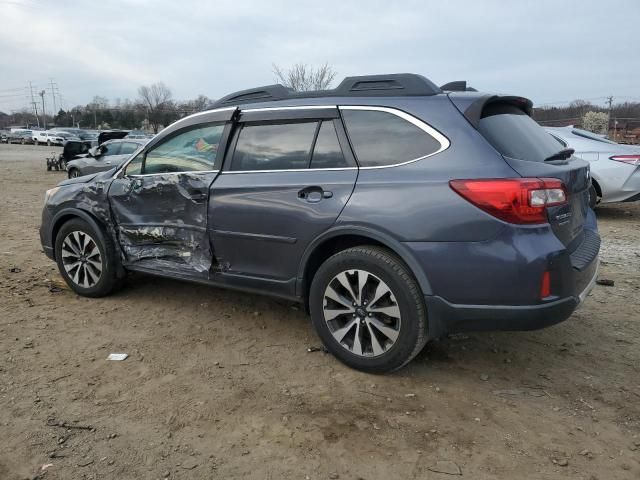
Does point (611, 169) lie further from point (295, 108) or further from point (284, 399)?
point (284, 399)

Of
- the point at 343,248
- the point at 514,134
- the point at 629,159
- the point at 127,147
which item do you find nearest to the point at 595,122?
the point at 629,159

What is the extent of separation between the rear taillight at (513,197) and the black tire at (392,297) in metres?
0.61

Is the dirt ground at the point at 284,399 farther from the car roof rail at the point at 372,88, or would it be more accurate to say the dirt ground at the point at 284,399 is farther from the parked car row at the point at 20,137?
the parked car row at the point at 20,137

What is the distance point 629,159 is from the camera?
8336 mm

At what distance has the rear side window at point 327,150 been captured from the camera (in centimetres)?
347

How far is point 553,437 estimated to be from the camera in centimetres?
276

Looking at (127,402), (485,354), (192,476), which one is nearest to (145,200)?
(127,402)

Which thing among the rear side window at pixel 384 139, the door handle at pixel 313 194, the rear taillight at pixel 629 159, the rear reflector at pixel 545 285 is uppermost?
the rear side window at pixel 384 139

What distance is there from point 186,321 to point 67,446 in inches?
68.1

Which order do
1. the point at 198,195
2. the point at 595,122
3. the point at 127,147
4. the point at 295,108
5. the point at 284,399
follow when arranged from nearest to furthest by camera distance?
the point at 284,399 → the point at 295,108 → the point at 198,195 → the point at 127,147 → the point at 595,122

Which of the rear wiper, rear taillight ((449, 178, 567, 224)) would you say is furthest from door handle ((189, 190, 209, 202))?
the rear wiper

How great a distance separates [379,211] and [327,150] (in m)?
0.64

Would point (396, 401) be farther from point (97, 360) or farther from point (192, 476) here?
point (97, 360)

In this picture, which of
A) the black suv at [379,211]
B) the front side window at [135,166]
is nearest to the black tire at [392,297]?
the black suv at [379,211]
